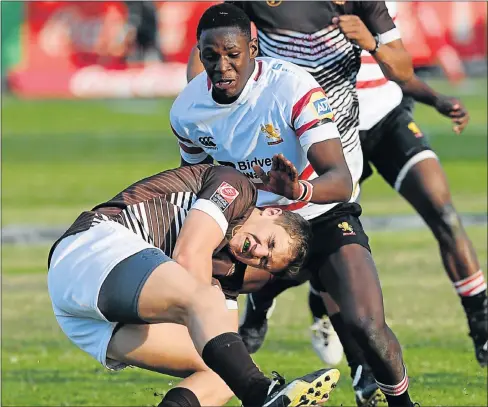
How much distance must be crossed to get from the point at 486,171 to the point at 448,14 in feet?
42.8

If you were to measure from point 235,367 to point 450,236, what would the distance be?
400 cm

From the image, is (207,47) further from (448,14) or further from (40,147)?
(448,14)

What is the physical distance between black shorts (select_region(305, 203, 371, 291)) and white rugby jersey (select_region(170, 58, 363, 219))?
0.07 metres

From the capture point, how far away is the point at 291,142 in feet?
23.9

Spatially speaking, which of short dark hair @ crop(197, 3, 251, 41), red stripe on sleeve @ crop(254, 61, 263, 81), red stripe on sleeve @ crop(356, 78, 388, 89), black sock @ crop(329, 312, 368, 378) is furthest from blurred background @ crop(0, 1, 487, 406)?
short dark hair @ crop(197, 3, 251, 41)

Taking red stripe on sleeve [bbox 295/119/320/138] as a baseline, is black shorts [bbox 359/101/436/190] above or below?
below

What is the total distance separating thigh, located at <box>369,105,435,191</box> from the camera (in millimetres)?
9102

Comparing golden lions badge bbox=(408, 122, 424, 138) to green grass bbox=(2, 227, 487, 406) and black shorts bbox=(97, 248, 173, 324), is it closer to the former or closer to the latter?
green grass bbox=(2, 227, 487, 406)

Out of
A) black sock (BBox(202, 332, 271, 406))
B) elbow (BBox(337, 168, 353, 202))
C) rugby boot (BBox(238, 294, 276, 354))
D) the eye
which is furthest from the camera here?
rugby boot (BBox(238, 294, 276, 354))

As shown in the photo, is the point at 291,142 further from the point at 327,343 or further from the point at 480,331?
the point at 480,331

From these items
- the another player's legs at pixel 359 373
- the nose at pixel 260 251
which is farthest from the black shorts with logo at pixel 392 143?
the nose at pixel 260 251

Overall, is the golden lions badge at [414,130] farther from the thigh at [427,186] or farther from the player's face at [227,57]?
the player's face at [227,57]

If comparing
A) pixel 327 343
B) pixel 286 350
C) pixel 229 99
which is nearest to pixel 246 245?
pixel 229 99

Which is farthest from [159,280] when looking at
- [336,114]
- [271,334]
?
[271,334]
